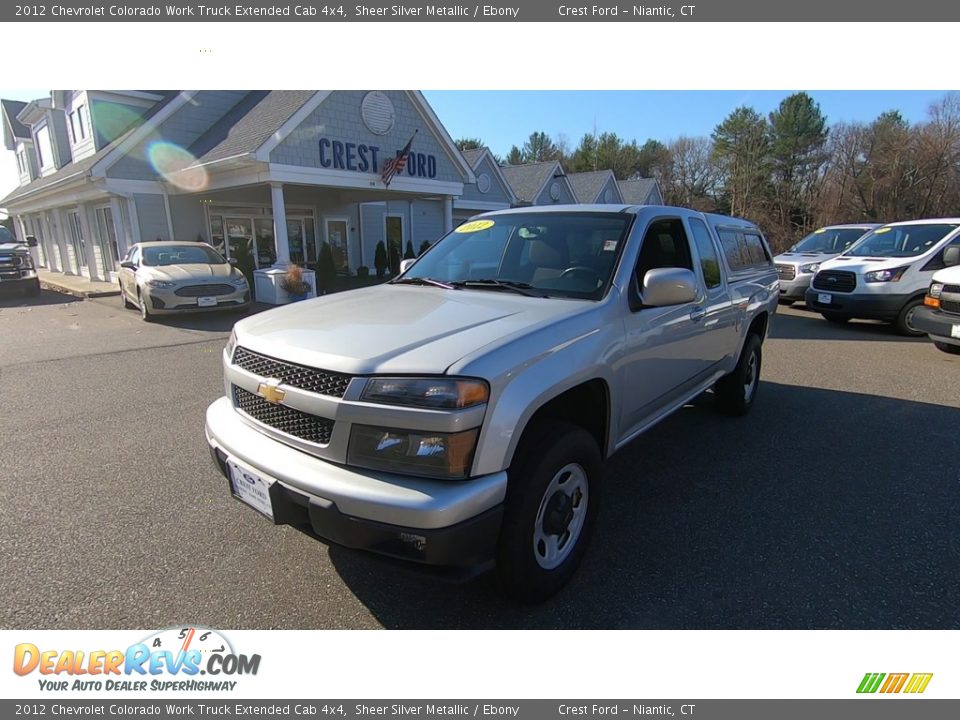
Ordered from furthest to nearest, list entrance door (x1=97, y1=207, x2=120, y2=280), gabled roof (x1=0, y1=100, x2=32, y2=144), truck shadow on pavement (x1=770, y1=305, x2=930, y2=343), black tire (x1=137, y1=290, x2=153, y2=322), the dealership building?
gabled roof (x1=0, y1=100, x2=32, y2=144)
entrance door (x1=97, y1=207, x2=120, y2=280)
the dealership building
black tire (x1=137, y1=290, x2=153, y2=322)
truck shadow on pavement (x1=770, y1=305, x2=930, y2=343)

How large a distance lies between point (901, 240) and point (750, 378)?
25.3 ft

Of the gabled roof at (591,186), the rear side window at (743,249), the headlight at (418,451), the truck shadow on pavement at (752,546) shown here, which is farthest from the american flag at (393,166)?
the gabled roof at (591,186)

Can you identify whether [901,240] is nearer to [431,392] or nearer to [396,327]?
[396,327]

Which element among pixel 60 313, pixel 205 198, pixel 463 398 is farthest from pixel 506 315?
pixel 205 198

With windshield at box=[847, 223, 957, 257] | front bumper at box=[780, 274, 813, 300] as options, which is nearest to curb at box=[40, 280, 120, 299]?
front bumper at box=[780, 274, 813, 300]

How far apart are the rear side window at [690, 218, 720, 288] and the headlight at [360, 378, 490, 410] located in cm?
265

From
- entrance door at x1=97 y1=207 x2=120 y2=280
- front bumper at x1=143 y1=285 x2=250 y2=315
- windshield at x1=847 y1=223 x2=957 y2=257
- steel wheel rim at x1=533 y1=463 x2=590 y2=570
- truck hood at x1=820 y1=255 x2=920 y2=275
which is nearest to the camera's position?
steel wheel rim at x1=533 y1=463 x2=590 y2=570

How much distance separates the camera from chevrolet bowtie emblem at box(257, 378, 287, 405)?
7.57ft

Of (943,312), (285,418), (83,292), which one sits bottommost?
(83,292)

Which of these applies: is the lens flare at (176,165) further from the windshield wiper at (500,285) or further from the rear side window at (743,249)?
the rear side window at (743,249)

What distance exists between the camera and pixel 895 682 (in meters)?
2.10

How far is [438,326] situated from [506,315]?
0.35 metres

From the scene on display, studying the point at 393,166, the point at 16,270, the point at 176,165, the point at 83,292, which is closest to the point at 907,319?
the point at 393,166

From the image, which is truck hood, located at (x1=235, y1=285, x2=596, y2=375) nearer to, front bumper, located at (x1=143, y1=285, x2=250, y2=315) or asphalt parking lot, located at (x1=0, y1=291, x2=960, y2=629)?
asphalt parking lot, located at (x1=0, y1=291, x2=960, y2=629)
